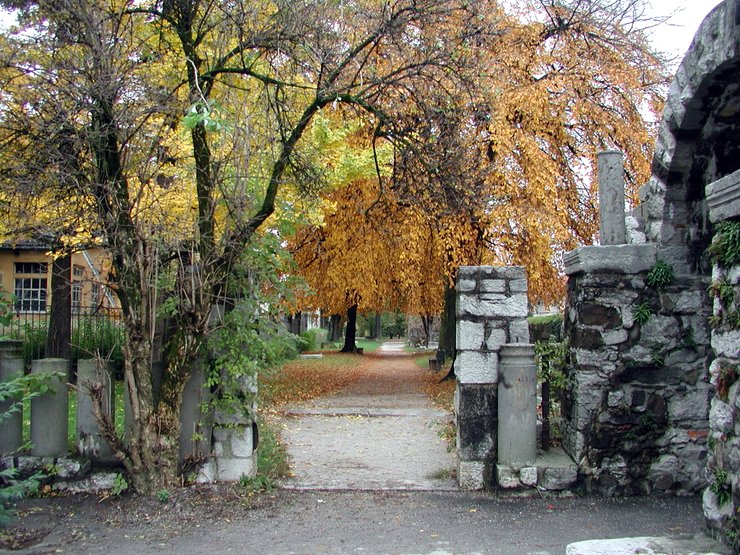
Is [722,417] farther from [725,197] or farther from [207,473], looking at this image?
[207,473]

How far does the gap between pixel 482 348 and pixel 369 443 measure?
3.44m

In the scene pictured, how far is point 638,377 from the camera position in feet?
20.5

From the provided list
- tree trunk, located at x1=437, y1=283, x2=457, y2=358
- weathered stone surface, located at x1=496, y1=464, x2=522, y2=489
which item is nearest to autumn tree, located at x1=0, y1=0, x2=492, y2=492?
weathered stone surface, located at x1=496, y1=464, x2=522, y2=489

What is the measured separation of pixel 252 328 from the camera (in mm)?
6176

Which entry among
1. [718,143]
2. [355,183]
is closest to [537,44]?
[355,183]

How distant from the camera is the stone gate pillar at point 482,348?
6371 millimetres

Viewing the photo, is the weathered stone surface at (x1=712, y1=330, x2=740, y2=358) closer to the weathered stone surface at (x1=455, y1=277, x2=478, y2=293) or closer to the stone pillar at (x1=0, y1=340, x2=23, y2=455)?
the weathered stone surface at (x1=455, y1=277, x2=478, y2=293)

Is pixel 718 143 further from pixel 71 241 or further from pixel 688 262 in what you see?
pixel 71 241

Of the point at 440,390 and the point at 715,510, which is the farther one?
the point at 440,390

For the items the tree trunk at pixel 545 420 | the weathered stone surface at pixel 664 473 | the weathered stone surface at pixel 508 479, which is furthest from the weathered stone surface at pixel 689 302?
the weathered stone surface at pixel 508 479

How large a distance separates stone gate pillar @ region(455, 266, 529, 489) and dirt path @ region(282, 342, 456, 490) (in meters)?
0.46

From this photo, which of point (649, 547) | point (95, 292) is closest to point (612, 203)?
point (649, 547)

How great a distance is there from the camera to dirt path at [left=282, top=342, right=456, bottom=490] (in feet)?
22.7

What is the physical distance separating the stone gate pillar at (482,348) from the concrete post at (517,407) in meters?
0.11
